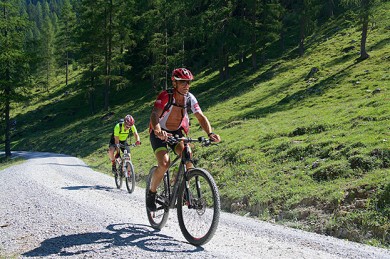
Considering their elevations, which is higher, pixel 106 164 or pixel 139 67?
pixel 139 67

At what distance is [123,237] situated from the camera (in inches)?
245

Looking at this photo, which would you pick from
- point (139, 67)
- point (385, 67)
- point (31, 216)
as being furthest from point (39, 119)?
point (31, 216)

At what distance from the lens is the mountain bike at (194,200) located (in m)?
5.61

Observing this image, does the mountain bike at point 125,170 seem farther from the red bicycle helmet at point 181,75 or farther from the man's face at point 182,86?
the red bicycle helmet at point 181,75

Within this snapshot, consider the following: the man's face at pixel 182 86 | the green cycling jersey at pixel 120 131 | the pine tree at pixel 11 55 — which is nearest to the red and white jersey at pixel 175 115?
the man's face at pixel 182 86

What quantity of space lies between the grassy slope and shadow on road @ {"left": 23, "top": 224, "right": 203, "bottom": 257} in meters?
3.38

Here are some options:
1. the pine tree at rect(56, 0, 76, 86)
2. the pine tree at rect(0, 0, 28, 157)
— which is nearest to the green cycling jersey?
the pine tree at rect(0, 0, 28, 157)

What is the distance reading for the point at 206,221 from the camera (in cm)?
575

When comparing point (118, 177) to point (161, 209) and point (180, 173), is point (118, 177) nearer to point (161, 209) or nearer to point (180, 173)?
point (161, 209)

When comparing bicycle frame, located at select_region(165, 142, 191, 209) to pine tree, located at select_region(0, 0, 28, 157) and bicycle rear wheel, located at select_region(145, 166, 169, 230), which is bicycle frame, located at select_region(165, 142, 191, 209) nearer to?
bicycle rear wheel, located at select_region(145, 166, 169, 230)

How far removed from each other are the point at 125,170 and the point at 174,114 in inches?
270

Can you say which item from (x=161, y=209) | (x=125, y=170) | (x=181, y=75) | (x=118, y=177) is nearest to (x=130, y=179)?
(x=125, y=170)

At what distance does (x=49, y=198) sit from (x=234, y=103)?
884 inches

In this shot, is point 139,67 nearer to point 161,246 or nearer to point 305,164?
point 305,164
